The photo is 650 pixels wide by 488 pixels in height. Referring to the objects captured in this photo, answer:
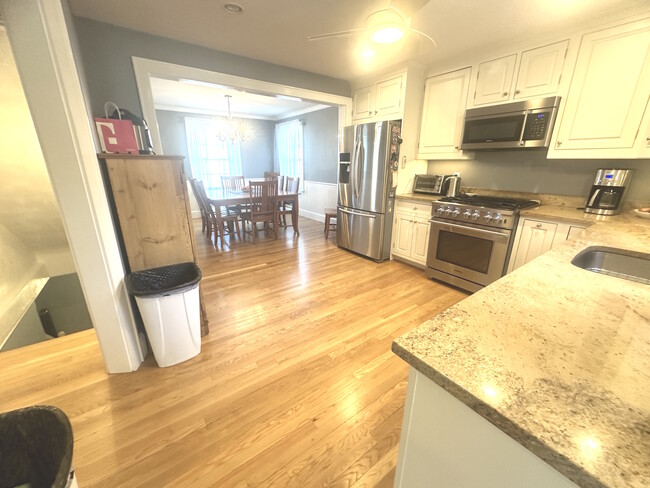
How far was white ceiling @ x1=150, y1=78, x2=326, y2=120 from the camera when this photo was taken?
4234mm

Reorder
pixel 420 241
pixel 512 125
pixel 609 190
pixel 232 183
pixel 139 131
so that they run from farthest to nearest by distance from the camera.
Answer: pixel 232 183
pixel 420 241
pixel 512 125
pixel 609 190
pixel 139 131

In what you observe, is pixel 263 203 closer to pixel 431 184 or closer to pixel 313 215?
pixel 313 215

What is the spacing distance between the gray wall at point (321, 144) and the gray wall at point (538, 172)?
8.41 ft

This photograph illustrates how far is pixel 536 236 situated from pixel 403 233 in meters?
1.40

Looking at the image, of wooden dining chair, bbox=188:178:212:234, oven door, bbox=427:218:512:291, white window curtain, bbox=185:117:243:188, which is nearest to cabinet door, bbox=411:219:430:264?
oven door, bbox=427:218:512:291

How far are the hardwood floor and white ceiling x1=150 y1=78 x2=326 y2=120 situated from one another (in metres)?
3.50

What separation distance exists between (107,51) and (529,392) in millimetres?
3442

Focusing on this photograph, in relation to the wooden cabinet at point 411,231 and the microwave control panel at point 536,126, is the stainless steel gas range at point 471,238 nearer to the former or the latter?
the wooden cabinet at point 411,231

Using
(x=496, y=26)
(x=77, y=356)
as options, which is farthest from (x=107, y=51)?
(x=496, y=26)

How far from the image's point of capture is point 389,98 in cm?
322

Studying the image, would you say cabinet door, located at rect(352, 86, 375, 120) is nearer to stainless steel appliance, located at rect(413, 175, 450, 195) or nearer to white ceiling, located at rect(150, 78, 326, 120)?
white ceiling, located at rect(150, 78, 326, 120)

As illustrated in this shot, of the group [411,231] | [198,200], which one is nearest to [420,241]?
[411,231]

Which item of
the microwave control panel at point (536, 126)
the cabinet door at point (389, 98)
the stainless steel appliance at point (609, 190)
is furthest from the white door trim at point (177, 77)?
the stainless steel appliance at point (609, 190)

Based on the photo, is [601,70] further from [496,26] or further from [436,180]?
[436,180]
